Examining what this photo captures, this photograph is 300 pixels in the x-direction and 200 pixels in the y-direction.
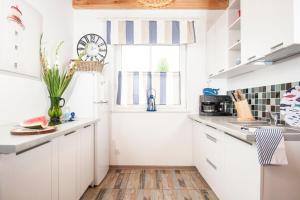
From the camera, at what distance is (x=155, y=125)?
3.61 m

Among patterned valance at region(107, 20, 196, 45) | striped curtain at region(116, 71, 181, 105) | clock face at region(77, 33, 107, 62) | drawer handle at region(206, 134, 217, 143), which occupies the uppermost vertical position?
patterned valance at region(107, 20, 196, 45)

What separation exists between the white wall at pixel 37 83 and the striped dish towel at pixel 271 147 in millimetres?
1958

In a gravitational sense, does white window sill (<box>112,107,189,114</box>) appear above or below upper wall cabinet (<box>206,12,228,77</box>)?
below

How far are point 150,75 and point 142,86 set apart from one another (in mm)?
215

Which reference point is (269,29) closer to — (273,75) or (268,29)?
(268,29)

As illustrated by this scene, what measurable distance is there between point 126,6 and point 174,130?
6.71 feet

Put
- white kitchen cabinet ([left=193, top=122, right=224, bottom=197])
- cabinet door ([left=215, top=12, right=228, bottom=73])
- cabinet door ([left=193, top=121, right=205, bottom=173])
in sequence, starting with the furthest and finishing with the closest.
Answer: cabinet door ([left=193, top=121, right=205, bottom=173]) → cabinet door ([left=215, top=12, right=228, bottom=73]) → white kitchen cabinet ([left=193, top=122, right=224, bottom=197])

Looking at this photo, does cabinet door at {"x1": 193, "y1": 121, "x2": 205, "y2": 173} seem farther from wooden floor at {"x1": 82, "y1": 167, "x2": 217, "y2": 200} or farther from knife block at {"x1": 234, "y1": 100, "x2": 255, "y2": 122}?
knife block at {"x1": 234, "y1": 100, "x2": 255, "y2": 122}

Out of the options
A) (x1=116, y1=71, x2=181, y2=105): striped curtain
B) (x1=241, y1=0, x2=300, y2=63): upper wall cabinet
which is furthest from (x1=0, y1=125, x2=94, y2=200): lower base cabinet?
(x1=241, y1=0, x2=300, y2=63): upper wall cabinet

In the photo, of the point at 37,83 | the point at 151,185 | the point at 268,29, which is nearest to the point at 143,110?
the point at 151,185

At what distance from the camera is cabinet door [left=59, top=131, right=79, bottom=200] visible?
6.05ft

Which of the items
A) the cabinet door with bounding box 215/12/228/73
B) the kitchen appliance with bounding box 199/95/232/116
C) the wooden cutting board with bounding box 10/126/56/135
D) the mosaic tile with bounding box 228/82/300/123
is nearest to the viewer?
the wooden cutting board with bounding box 10/126/56/135

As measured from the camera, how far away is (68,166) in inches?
78.6

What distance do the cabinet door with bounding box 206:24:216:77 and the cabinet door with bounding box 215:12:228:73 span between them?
97 millimetres
